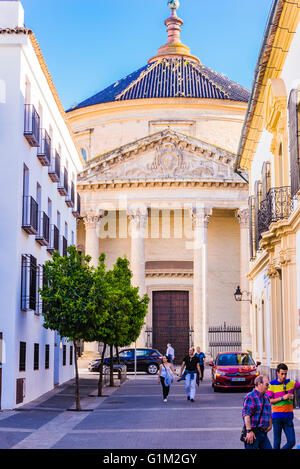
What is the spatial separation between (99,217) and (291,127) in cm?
3348

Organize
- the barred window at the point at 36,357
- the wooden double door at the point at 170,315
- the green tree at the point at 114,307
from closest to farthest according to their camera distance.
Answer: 1. the green tree at the point at 114,307
2. the barred window at the point at 36,357
3. the wooden double door at the point at 170,315

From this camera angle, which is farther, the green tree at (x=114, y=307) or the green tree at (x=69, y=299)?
the green tree at (x=114, y=307)

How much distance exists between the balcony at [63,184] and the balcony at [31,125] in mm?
7039

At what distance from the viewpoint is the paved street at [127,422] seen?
14.1 meters

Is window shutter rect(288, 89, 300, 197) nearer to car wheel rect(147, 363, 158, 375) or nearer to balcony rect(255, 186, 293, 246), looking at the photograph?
balcony rect(255, 186, 293, 246)

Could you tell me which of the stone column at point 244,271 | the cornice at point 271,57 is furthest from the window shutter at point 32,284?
the stone column at point 244,271

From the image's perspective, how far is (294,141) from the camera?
18.9 m

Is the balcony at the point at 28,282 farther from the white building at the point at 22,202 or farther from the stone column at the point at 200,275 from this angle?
the stone column at the point at 200,275

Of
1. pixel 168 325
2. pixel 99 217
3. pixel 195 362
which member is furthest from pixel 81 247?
pixel 195 362

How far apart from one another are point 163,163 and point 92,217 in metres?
5.92

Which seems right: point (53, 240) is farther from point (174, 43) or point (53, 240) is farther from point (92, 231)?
point (174, 43)

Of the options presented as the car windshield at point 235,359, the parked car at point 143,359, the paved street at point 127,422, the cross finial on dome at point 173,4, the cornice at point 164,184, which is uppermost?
the cross finial on dome at point 173,4

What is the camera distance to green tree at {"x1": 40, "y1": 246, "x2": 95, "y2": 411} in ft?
72.6

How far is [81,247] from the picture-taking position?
5491 centimetres
